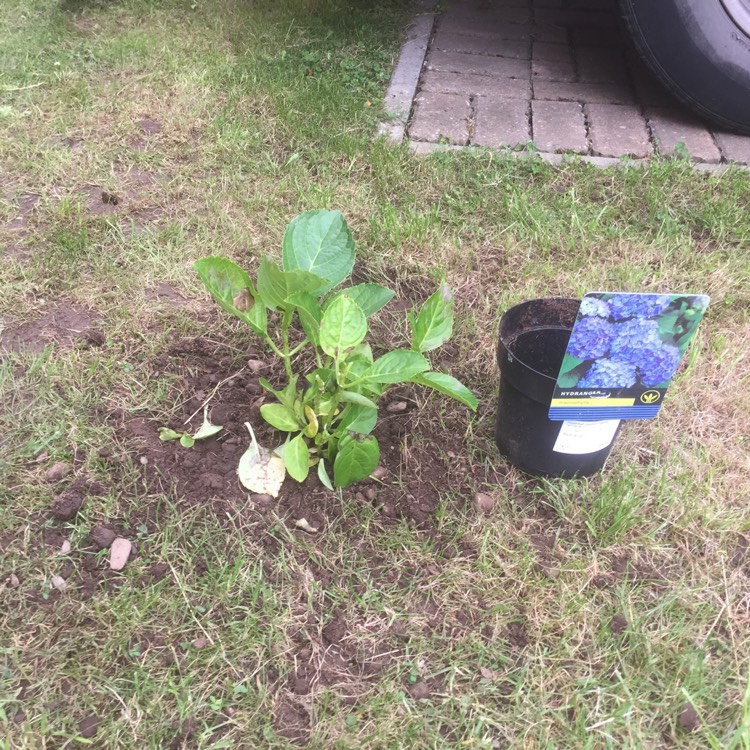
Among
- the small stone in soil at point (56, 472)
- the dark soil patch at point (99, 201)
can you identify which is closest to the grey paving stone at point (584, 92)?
the dark soil patch at point (99, 201)

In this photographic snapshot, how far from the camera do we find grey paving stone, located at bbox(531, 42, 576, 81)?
3.18 m

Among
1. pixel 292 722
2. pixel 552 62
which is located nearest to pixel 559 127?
pixel 552 62

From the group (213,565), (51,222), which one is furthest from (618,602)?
(51,222)

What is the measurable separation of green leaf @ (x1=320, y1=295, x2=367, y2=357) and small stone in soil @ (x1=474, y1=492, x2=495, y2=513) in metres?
0.52

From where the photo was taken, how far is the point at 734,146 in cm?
275

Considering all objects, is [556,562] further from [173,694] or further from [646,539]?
[173,694]

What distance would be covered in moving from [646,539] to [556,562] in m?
0.22

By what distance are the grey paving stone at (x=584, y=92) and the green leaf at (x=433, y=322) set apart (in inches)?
79.8

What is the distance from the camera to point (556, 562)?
1.50 meters

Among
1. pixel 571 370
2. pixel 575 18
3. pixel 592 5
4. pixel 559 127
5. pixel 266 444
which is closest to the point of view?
pixel 571 370

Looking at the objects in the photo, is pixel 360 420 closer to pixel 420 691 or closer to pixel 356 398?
pixel 356 398

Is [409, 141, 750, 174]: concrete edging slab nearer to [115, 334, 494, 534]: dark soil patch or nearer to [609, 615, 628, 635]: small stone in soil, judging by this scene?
[115, 334, 494, 534]: dark soil patch

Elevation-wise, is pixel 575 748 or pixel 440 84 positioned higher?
pixel 440 84

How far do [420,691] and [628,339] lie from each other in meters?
0.80
